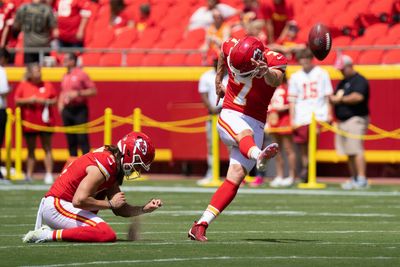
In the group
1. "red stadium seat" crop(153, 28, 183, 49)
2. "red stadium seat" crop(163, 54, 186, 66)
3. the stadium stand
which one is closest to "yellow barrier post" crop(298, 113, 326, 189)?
the stadium stand

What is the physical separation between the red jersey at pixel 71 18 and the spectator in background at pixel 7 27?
101 centimetres

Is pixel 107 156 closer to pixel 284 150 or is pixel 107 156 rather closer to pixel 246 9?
pixel 284 150

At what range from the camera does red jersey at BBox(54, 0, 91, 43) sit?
23438 mm

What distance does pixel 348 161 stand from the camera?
19.6 metres

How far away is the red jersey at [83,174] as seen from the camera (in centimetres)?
998

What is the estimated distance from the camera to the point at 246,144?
10.4 meters

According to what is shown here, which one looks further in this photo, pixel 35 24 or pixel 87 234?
pixel 35 24

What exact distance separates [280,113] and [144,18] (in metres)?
5.59

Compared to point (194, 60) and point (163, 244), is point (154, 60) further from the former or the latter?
point (163, 244)

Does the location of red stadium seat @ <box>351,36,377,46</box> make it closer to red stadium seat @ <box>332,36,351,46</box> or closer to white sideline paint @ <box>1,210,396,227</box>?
red stadium seat @ <box>332,36,351,46</box>

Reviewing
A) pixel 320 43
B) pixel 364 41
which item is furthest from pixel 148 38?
pixel 320 43

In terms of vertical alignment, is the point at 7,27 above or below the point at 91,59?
above

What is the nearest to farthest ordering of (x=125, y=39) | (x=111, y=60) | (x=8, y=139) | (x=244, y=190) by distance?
(x=244, y=190) < (x=8, y=139) < (x=111, y=60) < (x=125, y=39)

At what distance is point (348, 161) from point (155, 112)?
14.2ft
